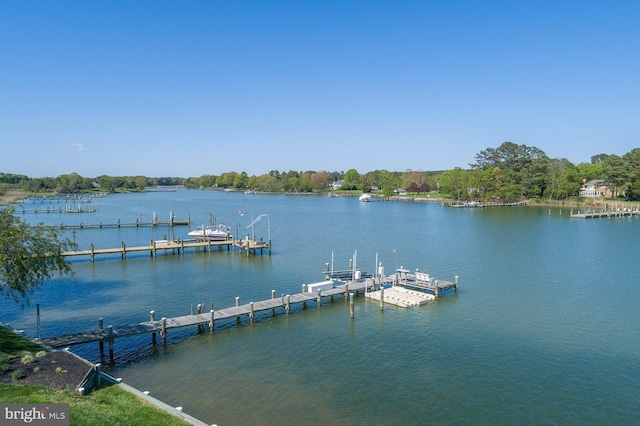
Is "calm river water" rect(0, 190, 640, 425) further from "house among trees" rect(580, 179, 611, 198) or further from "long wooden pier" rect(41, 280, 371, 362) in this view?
"house among trees" rect(580, 179, 611, 198)

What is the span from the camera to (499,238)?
228 feet

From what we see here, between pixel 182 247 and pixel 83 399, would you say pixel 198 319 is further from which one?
pixel 182 247

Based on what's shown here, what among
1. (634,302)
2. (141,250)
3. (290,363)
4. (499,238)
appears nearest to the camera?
(290,363)

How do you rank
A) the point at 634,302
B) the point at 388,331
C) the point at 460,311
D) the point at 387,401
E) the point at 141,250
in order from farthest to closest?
the point at 141,250 → the point at 634,302 → the point at 460,311 → the point at 388,331 → the point at 387,401

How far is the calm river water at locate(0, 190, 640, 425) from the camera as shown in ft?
65.5

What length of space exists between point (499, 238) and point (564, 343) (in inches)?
1765

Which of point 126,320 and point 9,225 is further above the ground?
point 9,225

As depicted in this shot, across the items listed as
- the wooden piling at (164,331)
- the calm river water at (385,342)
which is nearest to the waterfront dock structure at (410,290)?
the calm river water at (385,342)

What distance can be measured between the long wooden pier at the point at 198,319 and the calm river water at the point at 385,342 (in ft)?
2.89

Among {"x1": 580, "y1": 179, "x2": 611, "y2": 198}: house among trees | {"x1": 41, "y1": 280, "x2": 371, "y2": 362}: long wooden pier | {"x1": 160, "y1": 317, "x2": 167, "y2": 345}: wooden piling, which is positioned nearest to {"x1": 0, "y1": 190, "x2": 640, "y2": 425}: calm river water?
{"x1": 160, "y1": 317, "x2": 167, "y2": 345}: wooden piling

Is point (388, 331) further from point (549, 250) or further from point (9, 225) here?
point (549, 250)

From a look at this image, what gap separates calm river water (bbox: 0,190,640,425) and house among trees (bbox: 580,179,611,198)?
332ft

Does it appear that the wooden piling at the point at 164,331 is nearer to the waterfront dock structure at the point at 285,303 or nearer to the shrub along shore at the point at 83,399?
the waterfront dock structure at the point at 285,303

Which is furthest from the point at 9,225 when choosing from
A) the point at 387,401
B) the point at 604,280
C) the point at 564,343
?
the point at 604,280
